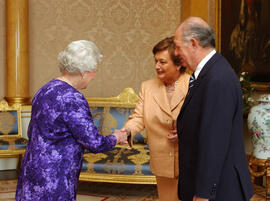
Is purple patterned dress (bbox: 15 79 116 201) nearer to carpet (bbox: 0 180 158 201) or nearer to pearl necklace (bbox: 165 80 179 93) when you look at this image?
pearl necklace (bbox: 165 80 179 93)

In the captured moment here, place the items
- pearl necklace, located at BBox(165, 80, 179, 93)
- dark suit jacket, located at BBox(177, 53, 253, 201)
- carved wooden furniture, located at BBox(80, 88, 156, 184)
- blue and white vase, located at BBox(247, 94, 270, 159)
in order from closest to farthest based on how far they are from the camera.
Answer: dark suit jacket, located at BBox(177, 53, 253, 201) < pearl necklace, located at BBox(165, 80, 179, 93) < blue and white vase, located at BBox(247, 94, 270, 159) < carved wooden furniture, located at BBox(80, 88, 156, 184)

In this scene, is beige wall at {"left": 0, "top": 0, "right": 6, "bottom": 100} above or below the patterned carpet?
above

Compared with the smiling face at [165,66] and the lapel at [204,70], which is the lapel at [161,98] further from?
→ the lapel at [204,70]

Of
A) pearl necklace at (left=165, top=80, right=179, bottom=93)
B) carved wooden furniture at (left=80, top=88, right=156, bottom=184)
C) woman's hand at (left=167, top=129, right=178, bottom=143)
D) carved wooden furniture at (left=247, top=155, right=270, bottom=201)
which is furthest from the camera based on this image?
carved wooden furniture at (left=80, top=88, right=156, bottom=184)

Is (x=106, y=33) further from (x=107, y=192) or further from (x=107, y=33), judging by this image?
(x=107, y=192)

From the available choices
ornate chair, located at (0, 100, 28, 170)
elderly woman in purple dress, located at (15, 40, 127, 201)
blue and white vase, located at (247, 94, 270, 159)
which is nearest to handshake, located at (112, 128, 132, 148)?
elderly woman in purple dress, located at (15, 40, 127, 201)

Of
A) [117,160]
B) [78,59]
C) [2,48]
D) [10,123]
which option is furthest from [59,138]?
[2,48]

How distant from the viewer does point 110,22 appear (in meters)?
7.00

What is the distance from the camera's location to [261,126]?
4.78m

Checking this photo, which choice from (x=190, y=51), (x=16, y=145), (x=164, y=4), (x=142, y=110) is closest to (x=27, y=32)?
(x=16, y=145)

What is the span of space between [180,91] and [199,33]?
0.90 meters

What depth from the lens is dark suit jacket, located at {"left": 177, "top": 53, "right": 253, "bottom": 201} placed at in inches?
77.8

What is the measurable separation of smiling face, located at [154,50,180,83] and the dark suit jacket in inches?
31.1

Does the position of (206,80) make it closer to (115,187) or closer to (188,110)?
(188,110)
